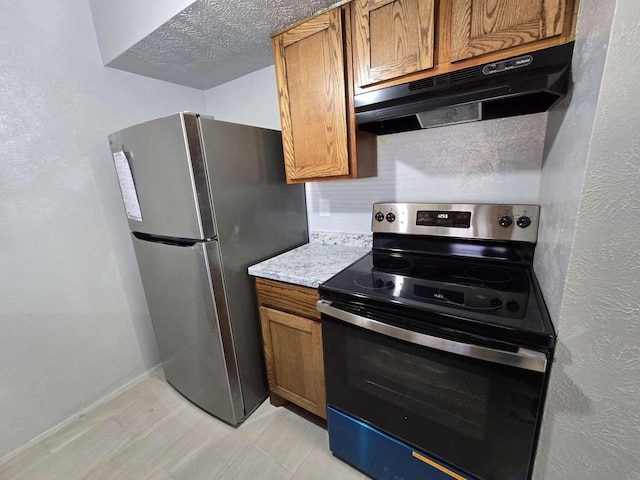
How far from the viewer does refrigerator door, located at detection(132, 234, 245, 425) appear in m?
1.31

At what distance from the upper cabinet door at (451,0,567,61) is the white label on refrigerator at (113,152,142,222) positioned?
1577 mm

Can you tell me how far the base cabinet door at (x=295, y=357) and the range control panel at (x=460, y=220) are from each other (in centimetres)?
68

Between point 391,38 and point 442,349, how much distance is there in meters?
1.14

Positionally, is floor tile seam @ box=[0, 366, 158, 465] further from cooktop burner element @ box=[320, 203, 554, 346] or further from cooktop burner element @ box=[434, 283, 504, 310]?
cooktop burner element @ box=[434, 283, 504, 310]

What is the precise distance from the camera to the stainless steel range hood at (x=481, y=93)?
78cm

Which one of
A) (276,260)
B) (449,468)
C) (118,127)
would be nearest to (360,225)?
(276,260)

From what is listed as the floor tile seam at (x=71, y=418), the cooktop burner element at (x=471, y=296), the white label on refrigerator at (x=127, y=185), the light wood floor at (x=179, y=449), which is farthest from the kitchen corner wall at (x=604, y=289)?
the floor tile seam at (x=71, y=418)

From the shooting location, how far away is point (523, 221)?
3.74 feet

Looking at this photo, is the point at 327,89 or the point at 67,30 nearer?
the point at 327,89

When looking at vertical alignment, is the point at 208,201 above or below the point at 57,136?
below

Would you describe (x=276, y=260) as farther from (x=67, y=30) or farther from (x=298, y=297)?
(x=67, y=30)

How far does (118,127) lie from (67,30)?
505mm

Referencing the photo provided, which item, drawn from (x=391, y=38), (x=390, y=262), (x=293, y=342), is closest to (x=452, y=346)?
(x=390, y=262)

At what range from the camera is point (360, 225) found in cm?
168
